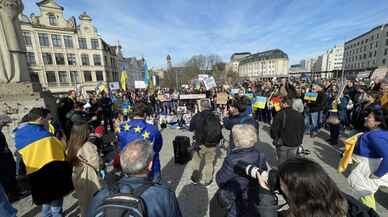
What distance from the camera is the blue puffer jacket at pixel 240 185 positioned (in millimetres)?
1923

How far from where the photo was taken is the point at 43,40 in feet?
92.8

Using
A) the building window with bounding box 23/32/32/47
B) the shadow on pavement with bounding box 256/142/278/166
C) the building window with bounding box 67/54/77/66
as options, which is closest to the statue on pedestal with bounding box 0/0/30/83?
the shadow on pavement with bounding box 256/142/278/166

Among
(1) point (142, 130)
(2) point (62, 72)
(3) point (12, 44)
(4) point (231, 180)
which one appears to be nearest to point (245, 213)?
(4) point (231, 180)

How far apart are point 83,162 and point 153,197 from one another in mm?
1732

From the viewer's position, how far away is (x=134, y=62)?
2443 inches

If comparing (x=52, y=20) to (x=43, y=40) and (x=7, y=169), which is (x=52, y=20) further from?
(x=7, y=169)

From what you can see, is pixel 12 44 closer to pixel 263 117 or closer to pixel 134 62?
pixel 263 117

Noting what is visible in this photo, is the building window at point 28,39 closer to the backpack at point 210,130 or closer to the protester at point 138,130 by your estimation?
the protester at point 138,130

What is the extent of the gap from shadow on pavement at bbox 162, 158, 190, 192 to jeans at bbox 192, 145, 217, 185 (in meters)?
0.57

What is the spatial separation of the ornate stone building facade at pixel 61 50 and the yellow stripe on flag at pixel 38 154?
2895 cm

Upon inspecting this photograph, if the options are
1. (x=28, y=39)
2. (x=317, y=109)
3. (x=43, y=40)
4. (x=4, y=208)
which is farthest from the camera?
(x=43, y=40)

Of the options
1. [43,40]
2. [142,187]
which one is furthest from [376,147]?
[43,40]

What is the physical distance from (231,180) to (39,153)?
2723 millimetres

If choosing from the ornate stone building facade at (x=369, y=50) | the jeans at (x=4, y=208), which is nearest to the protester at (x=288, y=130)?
the jeans at (x=4, y=208)
